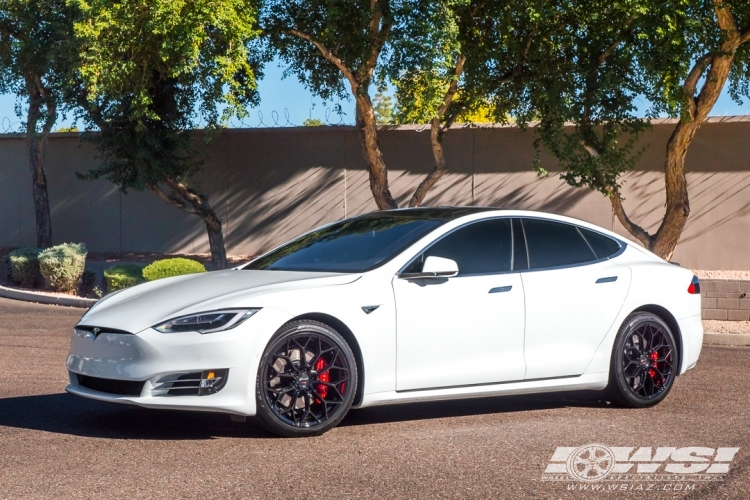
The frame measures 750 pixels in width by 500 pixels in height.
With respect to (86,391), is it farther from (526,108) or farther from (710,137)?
(710,137)

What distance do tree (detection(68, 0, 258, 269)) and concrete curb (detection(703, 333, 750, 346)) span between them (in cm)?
767

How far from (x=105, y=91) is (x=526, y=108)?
276 inches

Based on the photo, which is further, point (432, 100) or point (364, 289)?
point (432, 100)

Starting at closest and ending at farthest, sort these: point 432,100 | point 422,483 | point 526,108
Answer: point 422,483 < point 432,100 < point 526,108

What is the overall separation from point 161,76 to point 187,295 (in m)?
10.6

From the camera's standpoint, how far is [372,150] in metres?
17.7

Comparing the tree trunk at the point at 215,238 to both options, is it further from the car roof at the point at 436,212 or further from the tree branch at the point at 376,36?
the car roof at the point at 436,212

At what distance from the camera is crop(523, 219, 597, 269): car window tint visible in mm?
7551

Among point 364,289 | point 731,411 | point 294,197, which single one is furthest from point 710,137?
point 364,289

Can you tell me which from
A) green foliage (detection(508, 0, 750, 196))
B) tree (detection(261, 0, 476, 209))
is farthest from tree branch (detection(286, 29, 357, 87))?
green foliage (detection(508, 0, 750, 196))

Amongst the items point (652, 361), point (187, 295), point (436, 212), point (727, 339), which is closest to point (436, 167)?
point (727, 339)

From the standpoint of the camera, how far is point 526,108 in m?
17.2

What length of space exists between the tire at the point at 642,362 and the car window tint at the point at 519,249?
98cm

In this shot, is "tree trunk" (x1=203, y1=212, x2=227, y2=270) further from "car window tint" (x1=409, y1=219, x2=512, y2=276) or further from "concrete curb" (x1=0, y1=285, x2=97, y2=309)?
Answer: "car window tint" (x1=409, y1=219, x2=512, y2=276)
